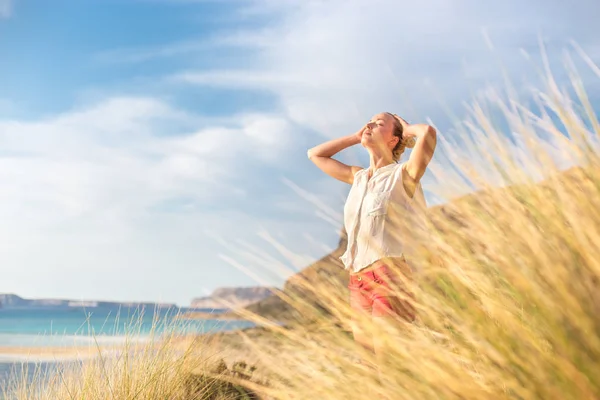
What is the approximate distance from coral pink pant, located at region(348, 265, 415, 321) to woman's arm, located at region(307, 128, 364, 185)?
710 millimetres

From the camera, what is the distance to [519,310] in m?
1.54

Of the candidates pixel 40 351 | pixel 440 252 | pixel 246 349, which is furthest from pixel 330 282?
pixel 246 349

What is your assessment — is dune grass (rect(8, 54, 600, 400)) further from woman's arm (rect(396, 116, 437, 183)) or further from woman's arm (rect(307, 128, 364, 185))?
woman's arm (rect(307, 128, 364, 185))

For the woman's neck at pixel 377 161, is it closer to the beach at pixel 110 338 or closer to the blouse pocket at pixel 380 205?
the blouse pocket at pixel 380 205

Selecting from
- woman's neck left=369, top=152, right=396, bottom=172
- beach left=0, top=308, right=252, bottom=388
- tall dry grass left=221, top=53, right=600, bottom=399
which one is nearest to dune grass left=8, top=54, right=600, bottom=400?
tall dry grass left=221, top=53, right=600, bottom=399

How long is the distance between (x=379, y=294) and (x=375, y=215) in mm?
366

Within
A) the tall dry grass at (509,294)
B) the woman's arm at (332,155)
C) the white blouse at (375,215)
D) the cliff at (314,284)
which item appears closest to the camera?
the tall dry grass at (509,294)

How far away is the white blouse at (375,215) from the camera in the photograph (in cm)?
251

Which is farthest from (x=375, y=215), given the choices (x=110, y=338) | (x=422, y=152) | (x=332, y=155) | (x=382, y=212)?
(x=110, y=338)

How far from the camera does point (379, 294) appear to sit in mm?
2365

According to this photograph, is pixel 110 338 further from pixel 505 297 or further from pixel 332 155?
pixel 505 297

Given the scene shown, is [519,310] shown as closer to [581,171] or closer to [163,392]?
[581,171]

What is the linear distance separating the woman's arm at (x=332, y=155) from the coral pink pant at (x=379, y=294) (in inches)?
28.0

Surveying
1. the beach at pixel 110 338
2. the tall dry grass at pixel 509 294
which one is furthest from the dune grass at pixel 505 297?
the beach at pixel 110 338
